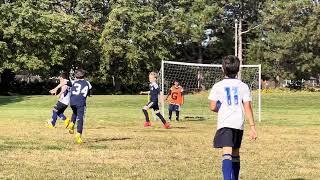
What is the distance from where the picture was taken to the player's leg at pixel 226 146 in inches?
279

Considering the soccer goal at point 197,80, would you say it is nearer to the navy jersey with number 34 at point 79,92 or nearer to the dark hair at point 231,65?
the navy jersey with number 34 at point 79,92

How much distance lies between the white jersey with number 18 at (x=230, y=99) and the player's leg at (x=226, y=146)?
0.32 feet

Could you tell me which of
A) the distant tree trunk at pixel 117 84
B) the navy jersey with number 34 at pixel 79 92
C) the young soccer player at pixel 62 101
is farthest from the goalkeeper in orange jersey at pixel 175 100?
the distant tree trunk at pixel 117 84

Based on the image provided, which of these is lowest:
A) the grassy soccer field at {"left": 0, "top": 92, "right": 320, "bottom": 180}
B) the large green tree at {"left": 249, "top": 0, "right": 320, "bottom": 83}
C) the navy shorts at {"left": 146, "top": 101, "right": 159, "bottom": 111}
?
the grassy soccer field at {"left": 0, "top": 92, "right": 320, "bottom": 180}

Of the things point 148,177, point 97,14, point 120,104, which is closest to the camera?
point 148,177

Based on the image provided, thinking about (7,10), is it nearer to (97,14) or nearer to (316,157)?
(97,14)

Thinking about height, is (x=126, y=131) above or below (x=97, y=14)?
below

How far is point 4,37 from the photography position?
5000 centimetres

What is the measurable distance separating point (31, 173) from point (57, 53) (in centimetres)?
4391

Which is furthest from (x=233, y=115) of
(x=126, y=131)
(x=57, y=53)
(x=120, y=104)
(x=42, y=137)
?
(x=57, y=53)

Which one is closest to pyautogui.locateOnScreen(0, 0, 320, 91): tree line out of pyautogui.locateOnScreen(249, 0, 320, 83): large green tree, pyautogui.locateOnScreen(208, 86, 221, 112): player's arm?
pyautogui.locateOnScreen(249, 0, 320, 83): large green tree

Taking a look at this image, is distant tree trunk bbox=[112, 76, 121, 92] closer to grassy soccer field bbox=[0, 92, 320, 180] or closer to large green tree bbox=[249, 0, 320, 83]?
large green tree bbox=[249, 0, 320, 83]

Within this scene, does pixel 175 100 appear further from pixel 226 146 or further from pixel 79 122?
pixel 226 146

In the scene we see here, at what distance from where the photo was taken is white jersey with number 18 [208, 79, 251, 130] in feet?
24.1
